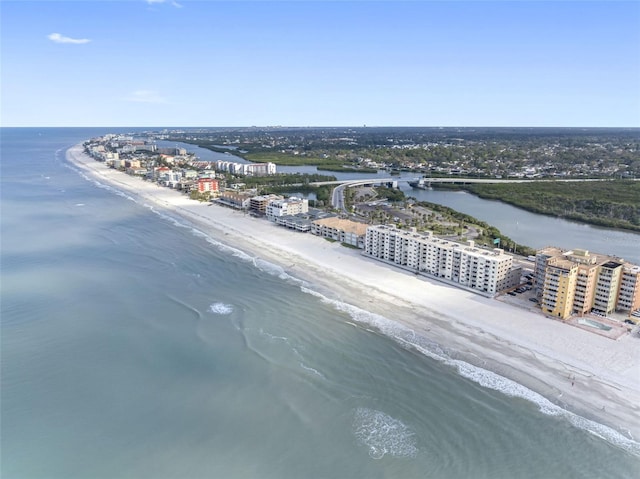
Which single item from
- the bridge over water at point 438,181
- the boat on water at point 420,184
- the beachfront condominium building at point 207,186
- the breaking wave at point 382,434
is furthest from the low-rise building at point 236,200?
the breaking wave at point 382,434

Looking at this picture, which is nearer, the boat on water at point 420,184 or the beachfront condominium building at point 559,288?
the beachfront condominium building at point 559,288

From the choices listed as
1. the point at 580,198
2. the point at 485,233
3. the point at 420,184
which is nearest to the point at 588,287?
the point at 485,233

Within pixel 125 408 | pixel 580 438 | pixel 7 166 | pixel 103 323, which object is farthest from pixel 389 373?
pixel 7 166

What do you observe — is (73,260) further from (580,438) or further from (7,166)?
(7,166)

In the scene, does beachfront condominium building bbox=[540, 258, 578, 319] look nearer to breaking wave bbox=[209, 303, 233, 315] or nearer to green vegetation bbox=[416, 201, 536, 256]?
green vegetation bbox=[416, 201, 536, 256]

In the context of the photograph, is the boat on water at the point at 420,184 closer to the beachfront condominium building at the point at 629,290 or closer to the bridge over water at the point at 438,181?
the bridge over water at the point at 438,181
